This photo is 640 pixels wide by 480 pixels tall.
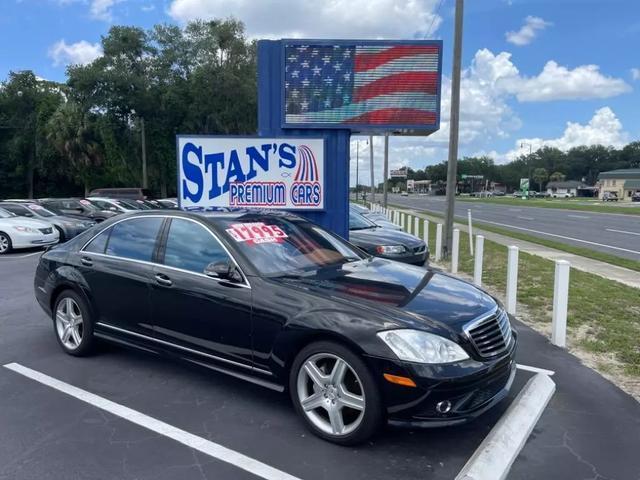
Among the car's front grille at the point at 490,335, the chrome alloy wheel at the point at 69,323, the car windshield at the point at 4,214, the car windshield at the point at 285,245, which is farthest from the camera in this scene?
the car windshield at the point at 4,214

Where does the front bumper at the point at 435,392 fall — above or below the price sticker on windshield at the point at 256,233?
below

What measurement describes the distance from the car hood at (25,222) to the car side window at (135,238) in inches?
417

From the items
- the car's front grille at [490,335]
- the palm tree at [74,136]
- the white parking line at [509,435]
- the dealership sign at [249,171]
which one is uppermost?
the palm tree at [74,136]

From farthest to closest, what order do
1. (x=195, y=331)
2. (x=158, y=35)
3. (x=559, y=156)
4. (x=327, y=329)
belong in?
1. (x=559, y=156)
2. (x=158, y=35)
3. (x=195, y=331)
4. (x=327, y=329)

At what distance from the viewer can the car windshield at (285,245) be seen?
404 cm

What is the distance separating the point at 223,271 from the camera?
3828mm

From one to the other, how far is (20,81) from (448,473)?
169ft

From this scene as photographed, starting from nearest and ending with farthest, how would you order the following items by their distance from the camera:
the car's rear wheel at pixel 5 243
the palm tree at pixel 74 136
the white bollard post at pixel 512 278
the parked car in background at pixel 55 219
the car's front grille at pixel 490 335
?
the car's front grille at pixel 490 335 → the white bollard post at pixel 512 278 → the car's rear wheel at pixel 5 243 → the parked car in background at pixel 55 219 → the palm tree at pixel 74 136

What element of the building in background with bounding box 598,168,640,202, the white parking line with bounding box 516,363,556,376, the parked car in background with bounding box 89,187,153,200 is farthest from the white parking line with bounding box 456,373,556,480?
the building in background with bounding box 598,168,640,202

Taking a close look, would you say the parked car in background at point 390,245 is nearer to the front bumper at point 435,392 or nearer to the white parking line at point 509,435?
the white parking line at point 509,435

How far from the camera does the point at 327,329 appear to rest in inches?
130

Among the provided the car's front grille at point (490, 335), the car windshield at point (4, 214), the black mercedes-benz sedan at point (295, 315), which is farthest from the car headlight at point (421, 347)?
the car windshield at point (4, 214)

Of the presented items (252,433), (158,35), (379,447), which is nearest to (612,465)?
(379,447)

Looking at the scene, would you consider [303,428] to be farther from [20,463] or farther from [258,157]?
[258,157]
